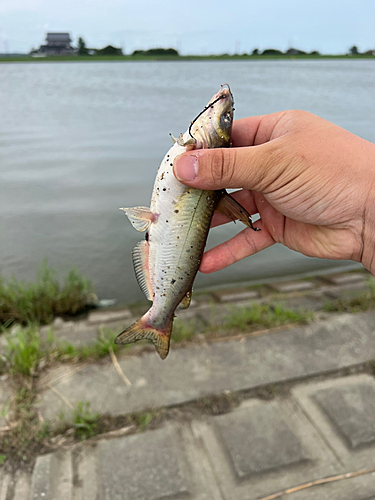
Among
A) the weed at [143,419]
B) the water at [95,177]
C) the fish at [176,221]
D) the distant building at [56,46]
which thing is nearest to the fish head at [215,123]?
the fish at [176,221]

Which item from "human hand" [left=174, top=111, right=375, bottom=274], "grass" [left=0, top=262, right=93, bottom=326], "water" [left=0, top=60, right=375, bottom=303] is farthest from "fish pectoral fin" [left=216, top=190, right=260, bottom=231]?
"water" [left=0, top=60, right=375, bottom=303]

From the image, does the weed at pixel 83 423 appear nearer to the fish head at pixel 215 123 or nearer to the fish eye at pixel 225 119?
the fish head at pixel 215 123

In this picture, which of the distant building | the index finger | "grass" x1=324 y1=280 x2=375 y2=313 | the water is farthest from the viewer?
the distant building

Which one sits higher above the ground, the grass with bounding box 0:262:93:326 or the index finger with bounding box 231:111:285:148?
the index finger with bounding box 231:111:285:148

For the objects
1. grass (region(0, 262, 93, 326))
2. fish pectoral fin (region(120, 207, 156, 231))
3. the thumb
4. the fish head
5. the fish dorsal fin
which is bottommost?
grass (region(0, 262, 93, 326))

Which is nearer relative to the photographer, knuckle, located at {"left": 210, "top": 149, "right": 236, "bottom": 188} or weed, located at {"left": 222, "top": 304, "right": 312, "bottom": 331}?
knuckle, located at {"left": 210, "top": 149, "right": 236, "bottom": 188}

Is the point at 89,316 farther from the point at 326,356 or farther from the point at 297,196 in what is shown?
the point at 297,196

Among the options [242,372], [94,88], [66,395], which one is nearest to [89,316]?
[66,395]

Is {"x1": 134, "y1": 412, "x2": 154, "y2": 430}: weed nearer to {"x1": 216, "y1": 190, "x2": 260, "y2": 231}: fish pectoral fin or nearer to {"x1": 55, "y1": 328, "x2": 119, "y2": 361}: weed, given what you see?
{"x1": 55, "y1": 328, "x2": 119, "y2": 361}: weed

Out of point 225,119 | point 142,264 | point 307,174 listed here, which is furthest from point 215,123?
point 142,264
